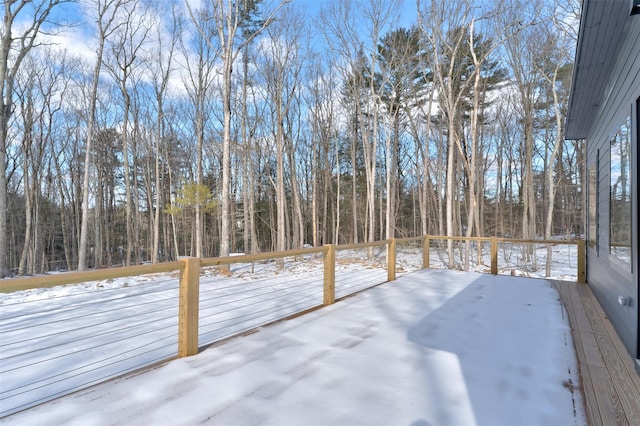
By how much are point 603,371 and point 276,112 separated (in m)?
12.8

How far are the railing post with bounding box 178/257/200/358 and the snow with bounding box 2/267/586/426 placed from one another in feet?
0.44

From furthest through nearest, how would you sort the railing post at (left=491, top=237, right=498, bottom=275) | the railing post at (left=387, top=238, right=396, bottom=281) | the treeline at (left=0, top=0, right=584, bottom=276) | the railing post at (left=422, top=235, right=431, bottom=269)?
the treeline at (left=0, top=0, right=584, bottom=276) → the railing post at (left=422, top=235, right=431, bottom=269) → the railing post at (left=491, top=237, right=498, bottom=275) → the railing post at (left=387, top=238, right=396, bottom=281)

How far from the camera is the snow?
5.47ft

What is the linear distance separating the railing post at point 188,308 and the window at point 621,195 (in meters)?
3.49

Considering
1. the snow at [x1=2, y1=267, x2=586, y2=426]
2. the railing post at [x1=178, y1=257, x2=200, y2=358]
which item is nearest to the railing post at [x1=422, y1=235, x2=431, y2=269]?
the snow at [x1=2, y1=267, x2=586, y2=426]

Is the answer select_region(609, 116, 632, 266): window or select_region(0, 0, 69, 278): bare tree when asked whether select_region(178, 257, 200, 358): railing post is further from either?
select_region(0, 0, 69, 278): bare tree

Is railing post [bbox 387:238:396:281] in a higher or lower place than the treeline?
lower

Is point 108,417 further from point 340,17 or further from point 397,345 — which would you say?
point 340,17

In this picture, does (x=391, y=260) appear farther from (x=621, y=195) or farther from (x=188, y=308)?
(x=188, y=308)

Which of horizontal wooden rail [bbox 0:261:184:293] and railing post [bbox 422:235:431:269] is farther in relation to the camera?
railing post [bbox 422:235:431:269]

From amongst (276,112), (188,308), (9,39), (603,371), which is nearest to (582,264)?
(603,371)

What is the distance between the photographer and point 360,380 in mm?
2049

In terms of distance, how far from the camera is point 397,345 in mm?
2672

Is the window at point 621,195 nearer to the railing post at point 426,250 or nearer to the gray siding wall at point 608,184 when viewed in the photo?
the gray siding wall at point 608,184
